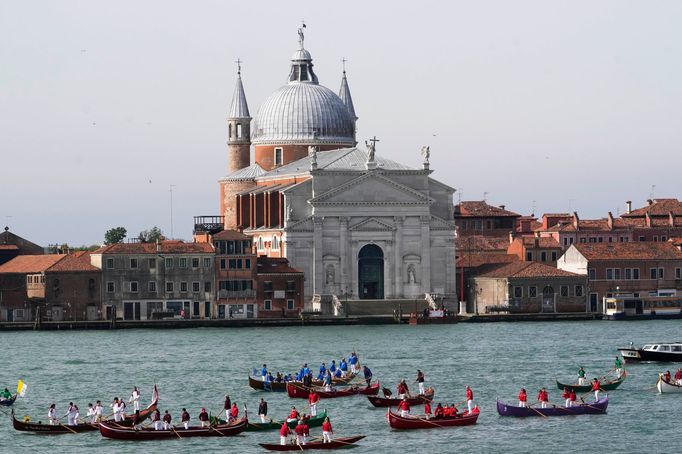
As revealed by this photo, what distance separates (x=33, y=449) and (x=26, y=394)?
46.6 ft

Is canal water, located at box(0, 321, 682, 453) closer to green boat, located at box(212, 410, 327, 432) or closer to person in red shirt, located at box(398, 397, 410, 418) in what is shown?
green boat, located at box(212, 410, 327, 432)

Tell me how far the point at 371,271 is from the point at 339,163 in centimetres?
704

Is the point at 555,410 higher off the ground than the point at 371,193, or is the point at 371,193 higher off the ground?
the point at 371,193

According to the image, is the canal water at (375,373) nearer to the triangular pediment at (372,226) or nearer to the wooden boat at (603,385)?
the wooden boat at (603,385)

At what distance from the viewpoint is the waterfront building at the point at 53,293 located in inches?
4316

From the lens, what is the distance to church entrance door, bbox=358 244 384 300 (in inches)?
4638

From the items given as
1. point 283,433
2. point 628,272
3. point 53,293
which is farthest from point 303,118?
point 283,433

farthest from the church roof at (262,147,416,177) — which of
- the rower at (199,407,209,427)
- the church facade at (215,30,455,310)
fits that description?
the rower at (199,407,209,427)

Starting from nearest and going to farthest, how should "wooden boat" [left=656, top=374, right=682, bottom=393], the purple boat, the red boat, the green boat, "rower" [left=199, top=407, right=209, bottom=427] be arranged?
"rower" [left=199, top=407, right=209, bottom=427] < the green boat < the purple boat < "wooden boat" [left=656, top=374, right=682, bottom=393] < the red boat

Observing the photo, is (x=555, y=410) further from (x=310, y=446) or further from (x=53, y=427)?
(x=53, y=427)

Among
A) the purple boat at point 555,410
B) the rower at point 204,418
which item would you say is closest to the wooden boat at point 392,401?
the purple boat at point 555,410

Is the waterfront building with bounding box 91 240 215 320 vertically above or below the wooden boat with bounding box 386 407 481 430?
above

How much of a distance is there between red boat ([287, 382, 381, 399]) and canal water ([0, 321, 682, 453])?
0.35 metres

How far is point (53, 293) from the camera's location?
110m
